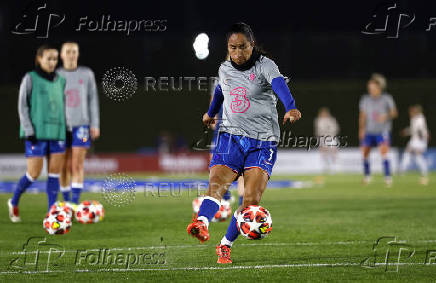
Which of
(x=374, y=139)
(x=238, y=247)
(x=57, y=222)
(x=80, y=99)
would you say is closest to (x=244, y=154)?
(x=238, y=247)

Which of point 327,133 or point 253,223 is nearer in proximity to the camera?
point 253,223

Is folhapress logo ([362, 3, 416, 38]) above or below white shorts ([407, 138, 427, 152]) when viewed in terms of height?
above

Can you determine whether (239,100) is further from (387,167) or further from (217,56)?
(217,56)

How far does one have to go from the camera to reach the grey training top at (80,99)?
43.3 ft

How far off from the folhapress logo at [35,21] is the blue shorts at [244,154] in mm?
23957

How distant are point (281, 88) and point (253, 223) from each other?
135cm

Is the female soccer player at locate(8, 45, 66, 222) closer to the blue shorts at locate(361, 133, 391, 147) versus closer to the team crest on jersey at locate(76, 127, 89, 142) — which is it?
the team crest on jersey at locate(76, 127, 89, 142)

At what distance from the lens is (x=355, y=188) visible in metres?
20.7

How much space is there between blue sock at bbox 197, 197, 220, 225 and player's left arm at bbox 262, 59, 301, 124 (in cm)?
118

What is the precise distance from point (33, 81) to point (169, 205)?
5.22 m

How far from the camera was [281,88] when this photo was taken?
7.56m

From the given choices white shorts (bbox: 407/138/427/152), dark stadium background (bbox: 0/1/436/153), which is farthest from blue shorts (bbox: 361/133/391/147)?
dark stadium background (bbox: 0/1/436/153)

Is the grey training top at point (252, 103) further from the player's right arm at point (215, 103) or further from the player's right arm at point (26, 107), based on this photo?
the player's right arm at point (26, 107)

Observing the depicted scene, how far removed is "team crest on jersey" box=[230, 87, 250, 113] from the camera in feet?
26.2
